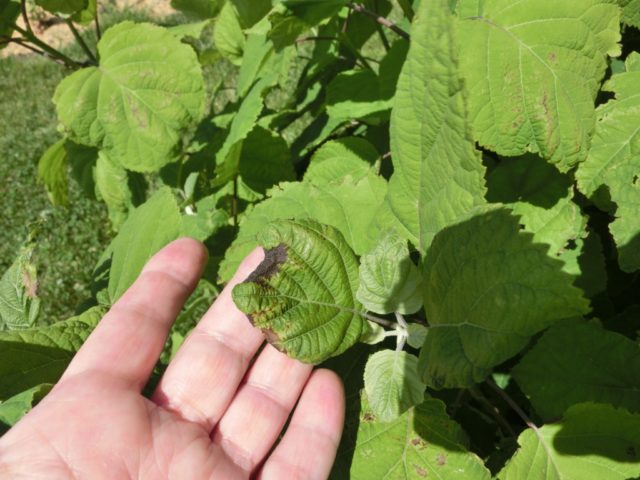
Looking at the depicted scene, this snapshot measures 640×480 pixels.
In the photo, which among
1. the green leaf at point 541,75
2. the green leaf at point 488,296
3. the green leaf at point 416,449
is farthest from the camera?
the green leaf at point 541,75

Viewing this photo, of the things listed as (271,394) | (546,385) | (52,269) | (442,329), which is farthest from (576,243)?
(52,269)

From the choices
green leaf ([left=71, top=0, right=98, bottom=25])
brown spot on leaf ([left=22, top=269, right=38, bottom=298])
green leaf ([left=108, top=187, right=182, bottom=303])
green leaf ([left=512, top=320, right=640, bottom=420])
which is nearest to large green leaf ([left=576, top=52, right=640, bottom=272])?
green leaf ([left=512, top=320, right=640, bottom=420])

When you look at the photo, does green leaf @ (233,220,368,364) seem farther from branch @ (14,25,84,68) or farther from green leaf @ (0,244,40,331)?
branch @ (14,25,84,68)

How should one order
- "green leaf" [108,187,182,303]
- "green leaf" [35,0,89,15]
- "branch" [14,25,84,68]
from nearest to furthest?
"green leaf" [108,187,182,303], "green leaf" [35,0,89,15], "branch" [14,25,84,68]

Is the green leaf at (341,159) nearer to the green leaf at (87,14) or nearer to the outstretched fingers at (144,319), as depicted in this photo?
the outstretched fingers at (144,319)

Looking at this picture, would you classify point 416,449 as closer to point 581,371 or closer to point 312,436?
point 312,436

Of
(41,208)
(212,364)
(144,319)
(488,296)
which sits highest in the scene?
(488,296)

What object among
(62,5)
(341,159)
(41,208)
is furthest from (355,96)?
(41,208)

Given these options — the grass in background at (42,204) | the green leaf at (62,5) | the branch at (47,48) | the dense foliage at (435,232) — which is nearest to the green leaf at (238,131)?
the dense foliage at (435,232)
